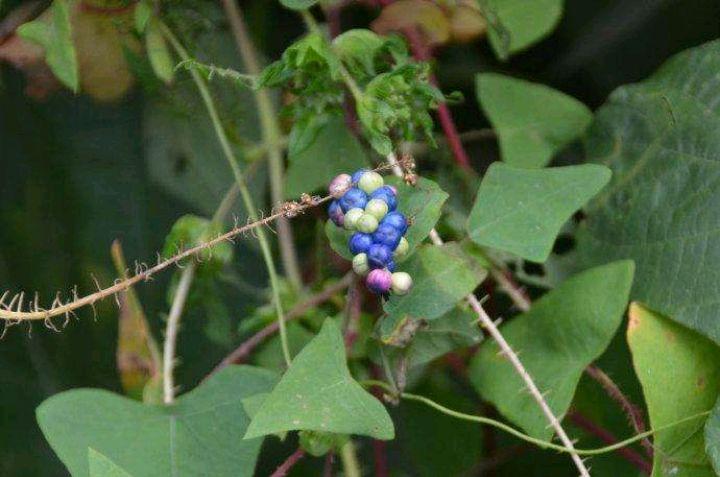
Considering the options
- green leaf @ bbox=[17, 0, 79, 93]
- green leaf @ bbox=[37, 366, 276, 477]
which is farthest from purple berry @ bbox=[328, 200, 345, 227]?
green leaf @ bbox=[17, 0, 79, 93]

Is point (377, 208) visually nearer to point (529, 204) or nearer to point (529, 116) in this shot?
point (529, 204)

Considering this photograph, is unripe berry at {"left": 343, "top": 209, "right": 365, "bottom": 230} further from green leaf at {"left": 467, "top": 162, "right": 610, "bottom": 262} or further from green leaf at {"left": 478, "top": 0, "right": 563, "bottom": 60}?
green leaf at {"left": 478, "top": 0, "right": 563, "bottom": 60}

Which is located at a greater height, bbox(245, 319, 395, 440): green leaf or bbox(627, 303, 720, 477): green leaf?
bbox(245, 319, 395, 440): green leaf

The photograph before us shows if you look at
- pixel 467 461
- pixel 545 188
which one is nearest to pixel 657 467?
pixel 545 188

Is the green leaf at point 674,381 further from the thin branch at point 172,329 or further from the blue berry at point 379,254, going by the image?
the thin branch at point 172,329

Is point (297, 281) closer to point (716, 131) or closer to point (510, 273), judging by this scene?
point (510, 273)

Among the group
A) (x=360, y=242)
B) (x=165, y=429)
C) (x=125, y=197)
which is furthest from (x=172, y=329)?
(x=125, y=197)
